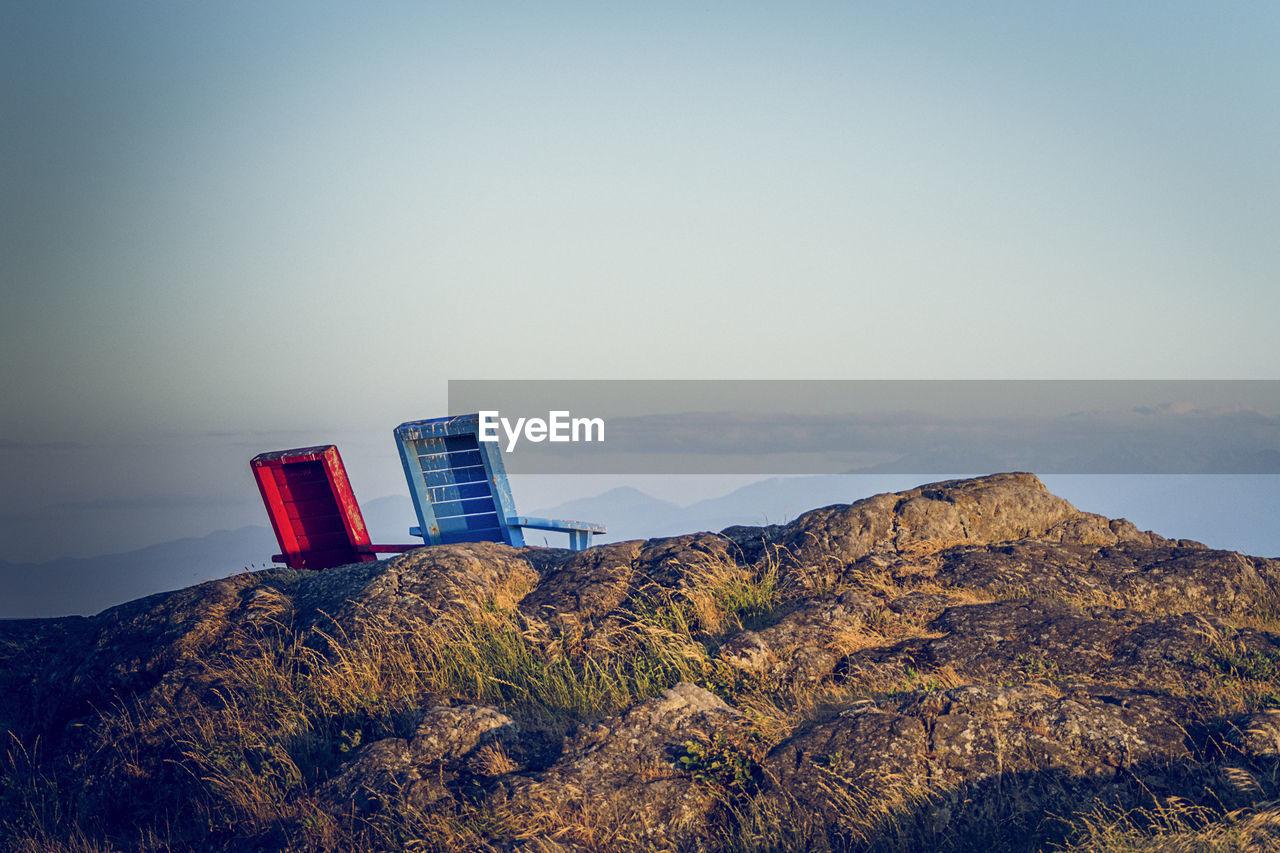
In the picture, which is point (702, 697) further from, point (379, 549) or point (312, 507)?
point (312, 507)

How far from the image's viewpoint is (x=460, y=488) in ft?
33.3

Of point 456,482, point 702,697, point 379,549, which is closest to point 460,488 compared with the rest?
point 456,482

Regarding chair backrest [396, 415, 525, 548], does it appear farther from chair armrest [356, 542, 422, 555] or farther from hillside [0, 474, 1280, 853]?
hillside [0, 474, 1280, 853]

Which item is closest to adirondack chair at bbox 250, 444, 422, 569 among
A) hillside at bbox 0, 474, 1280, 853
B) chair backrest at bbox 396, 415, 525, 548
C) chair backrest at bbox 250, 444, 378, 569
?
chair backrest at bbox 250, 444, 378, 569

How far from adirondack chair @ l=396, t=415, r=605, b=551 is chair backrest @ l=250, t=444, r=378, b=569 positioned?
2.10 feet

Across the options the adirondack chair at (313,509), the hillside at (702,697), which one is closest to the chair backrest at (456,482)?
the adirondack chair at (313,509)

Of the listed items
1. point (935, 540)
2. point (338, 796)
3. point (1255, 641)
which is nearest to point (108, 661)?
point (338, 796)

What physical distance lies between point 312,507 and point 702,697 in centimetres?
589

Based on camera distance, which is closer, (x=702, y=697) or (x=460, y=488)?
(x=702, y=697)

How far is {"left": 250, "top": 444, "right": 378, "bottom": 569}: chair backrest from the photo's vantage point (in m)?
9.71

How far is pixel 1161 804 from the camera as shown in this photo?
466cm

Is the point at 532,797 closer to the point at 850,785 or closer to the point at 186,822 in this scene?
the point at 850,785

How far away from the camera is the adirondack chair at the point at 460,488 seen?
9.82 metres

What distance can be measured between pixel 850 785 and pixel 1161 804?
1475 millimetres
